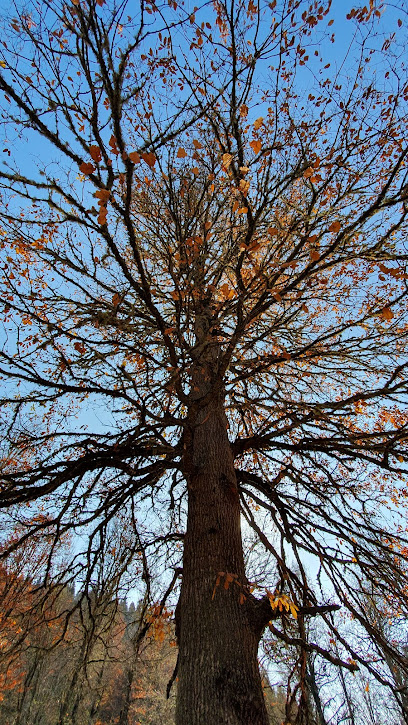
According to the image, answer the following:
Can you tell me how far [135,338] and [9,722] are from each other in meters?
24.3

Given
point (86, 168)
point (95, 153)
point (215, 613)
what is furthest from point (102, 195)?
point (215, 613)

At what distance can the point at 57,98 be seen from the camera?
2.20 m

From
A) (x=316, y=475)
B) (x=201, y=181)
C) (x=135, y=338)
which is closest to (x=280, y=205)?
(x=201, y=181)

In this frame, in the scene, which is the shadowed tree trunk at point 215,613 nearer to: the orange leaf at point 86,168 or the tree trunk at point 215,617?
the tree trunk at point 215,617

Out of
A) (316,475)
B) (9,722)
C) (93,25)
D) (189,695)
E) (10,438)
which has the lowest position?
(9,722)

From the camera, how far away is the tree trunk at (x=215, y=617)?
5.41 feet

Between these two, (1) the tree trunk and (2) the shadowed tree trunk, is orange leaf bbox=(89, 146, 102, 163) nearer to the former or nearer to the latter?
(2) the shadowed tree trunk

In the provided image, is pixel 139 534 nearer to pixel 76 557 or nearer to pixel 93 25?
pixel 76 557

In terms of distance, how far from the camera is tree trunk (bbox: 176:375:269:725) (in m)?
1.65

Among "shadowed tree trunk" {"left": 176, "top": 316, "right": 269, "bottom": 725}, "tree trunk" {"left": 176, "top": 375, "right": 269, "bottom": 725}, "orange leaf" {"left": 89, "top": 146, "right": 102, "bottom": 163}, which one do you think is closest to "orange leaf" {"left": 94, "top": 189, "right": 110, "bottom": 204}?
"orange leaf" {"left": 89, "top": 146, "right": 102, "bottom": 163}

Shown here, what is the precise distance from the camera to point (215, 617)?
→ 76.5 inches

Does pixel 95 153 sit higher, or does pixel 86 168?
→ pixel 95 153

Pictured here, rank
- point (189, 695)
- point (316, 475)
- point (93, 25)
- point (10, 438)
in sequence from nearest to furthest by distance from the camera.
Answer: point (189, 695), point (93, 25), point (10, 438), point (316, 475)

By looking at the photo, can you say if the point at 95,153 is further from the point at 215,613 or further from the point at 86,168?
the point at 215,613
